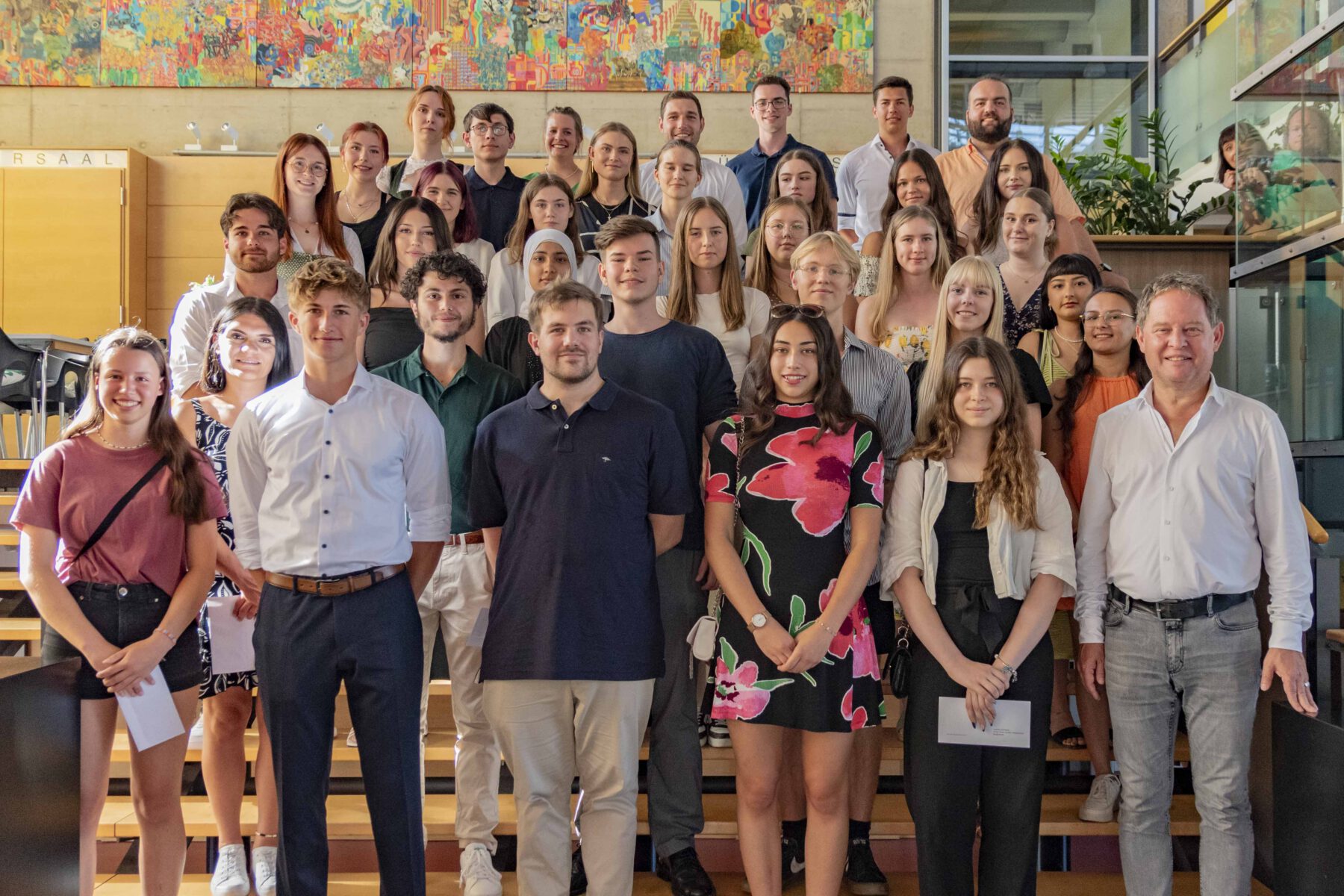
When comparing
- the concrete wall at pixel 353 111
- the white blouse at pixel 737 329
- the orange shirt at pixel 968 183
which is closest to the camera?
the white blouse at pixel 737 329

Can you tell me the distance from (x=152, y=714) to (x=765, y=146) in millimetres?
3736

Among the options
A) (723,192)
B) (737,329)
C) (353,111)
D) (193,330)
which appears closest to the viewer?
(737,329)

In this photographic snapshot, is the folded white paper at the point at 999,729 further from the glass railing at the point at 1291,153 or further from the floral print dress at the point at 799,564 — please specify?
the glass railing at the point at 1291,153

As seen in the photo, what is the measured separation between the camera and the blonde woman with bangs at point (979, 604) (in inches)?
106

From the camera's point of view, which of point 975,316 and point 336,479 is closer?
point 336,479

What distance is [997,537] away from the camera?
108 inches

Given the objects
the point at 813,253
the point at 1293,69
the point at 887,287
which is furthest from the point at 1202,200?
the point at 813,253


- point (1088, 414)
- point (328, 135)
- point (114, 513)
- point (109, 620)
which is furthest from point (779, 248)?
point (328, 135)

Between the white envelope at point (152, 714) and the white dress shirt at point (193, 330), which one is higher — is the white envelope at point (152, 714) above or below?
below

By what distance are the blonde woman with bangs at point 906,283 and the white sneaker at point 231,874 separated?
2441 millimetres

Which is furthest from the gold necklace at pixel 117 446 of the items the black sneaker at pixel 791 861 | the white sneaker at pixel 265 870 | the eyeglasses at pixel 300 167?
the black sneaker at pixel 791 861

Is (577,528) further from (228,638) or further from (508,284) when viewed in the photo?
(508,284)

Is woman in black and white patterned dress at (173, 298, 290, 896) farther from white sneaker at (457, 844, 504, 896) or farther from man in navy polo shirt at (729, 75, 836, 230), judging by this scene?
man in navy polo shirt at (729, 75, 836, 230)

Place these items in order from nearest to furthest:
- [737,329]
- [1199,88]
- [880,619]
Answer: [880,619] → [737,329] → [1199,88]
